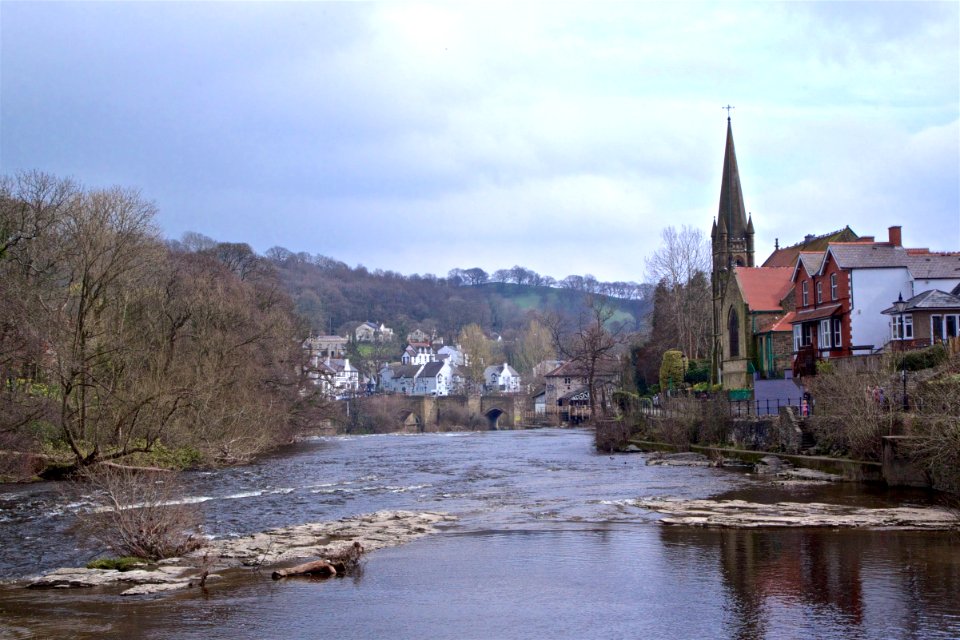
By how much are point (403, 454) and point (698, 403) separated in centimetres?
1794

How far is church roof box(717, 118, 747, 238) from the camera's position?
6750cm

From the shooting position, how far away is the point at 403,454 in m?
54.6

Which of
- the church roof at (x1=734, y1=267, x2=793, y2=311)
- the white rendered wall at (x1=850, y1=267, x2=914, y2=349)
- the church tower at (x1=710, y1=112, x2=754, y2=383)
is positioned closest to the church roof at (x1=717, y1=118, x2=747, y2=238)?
the church tower at (x1=710, y1=112, x2=754, y2=383)

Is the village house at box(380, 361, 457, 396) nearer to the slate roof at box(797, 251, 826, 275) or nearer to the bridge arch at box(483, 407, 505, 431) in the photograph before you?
the bridge arch at box(483, 407, 505, 431)

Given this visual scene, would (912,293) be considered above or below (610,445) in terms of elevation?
above

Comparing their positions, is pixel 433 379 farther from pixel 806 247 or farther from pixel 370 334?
pixel 806 247

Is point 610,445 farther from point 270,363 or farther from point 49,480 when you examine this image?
point 49,480

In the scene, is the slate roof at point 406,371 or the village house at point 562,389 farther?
the slate roof at point 406,371

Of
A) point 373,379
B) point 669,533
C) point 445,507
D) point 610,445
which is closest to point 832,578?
point 669,533

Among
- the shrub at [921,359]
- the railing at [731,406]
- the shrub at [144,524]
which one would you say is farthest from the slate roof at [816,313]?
the shrub at [144,524]

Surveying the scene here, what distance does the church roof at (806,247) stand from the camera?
60.2m

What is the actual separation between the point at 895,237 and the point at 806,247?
17.9 metres

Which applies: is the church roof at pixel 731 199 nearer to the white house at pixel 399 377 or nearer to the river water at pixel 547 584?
the river water at pixel 547 584

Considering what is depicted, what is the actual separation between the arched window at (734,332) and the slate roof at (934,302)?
1763 cm
